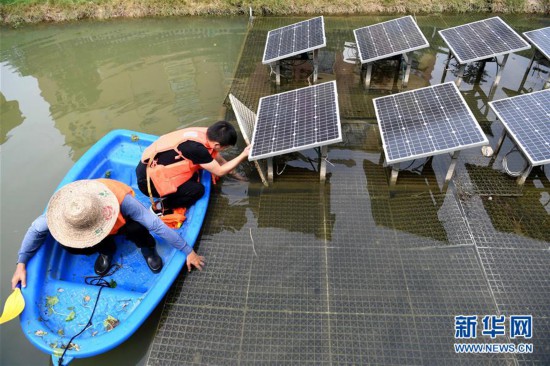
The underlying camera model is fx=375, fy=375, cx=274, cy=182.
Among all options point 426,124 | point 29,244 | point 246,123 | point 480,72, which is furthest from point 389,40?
point 29,244

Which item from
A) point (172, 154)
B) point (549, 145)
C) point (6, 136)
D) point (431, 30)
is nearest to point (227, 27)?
point (431, 30)

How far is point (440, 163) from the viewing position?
6707 millimetres

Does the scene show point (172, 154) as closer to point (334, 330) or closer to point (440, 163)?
point (334, 330)

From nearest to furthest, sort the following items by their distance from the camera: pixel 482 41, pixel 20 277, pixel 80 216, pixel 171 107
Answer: pixel 80 216 < pixel 20 277 < pixel 482 41 < pixel 171 107

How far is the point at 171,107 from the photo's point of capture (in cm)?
936

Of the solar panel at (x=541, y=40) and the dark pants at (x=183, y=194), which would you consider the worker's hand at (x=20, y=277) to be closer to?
the dark pants at (x=183, y=194)

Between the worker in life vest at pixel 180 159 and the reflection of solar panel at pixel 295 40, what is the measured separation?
381cm

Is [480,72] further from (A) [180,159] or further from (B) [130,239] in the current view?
(B) [130,239]

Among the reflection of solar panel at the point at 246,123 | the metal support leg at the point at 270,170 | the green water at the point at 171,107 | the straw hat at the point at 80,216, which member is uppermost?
the straw hat at the point at 80,216

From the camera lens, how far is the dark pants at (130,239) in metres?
5.07

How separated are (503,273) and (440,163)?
2302 millimetres

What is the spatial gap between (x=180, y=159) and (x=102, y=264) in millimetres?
1871

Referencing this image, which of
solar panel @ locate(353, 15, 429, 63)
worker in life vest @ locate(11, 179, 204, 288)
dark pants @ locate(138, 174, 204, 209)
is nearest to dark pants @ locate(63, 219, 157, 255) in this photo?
worker in life vest @ locate(11, 179, 204, 288)

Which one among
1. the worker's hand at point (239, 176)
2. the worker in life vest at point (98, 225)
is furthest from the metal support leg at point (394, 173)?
the worker in life vest at point (98, 225)
